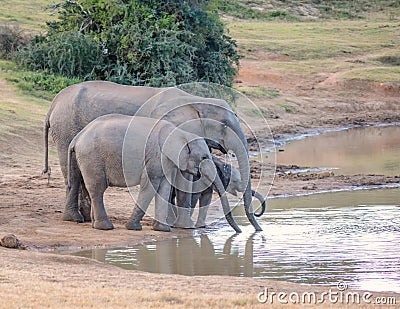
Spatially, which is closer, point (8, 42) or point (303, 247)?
point (303, 247)

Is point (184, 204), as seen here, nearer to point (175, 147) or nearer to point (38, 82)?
point (175, 147)

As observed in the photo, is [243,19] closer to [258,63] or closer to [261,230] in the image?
[258,63]

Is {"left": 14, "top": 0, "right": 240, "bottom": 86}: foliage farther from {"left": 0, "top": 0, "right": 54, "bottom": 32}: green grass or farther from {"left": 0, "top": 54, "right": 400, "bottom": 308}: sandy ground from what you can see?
{"left": 0, "top": 0, "right": 54, "bottom": 32}: green grass

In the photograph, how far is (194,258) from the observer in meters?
11.5

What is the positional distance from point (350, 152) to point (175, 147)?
35.7ft

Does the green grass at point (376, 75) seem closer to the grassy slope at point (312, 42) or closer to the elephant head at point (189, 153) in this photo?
the grassy slope at point (312, 42)

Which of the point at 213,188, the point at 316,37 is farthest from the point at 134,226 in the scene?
the point at 316,37

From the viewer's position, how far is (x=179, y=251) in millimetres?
11922
